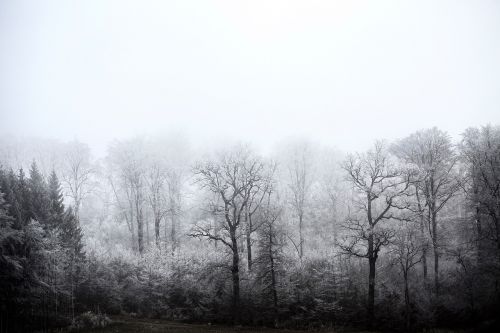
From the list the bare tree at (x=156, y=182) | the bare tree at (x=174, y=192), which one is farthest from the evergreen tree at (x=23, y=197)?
the bare tree at (x=174, y=192)

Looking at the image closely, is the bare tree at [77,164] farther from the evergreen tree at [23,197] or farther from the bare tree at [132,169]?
the evergreen tree at [23,197]

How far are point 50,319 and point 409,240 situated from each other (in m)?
32.0

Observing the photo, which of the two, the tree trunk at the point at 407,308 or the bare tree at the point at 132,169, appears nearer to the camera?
the tree trunk at the point at 407,308

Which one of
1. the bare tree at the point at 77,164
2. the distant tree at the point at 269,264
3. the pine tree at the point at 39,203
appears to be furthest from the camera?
the bare tree at the point at 77,164

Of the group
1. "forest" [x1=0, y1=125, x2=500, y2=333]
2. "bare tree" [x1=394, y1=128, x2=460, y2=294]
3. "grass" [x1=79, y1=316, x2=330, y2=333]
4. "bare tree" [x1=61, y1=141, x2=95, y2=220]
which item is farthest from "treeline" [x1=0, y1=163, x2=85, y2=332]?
"bare tree" [x1=394, y1=128, x2=460, y2=294]

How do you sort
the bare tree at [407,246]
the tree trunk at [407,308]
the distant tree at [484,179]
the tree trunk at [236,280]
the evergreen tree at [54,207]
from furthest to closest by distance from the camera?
the evergreen tree at [54,207]
the tree trunk at [236,280]
the distant tree at [484,179]
the bare tree at [407,246]
the tree trunk at [407,308]

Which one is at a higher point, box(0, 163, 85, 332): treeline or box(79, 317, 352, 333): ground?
box(0, 163, 85, 332): treeline

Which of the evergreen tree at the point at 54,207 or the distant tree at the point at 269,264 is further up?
the evergreen tree at the point at 54,207

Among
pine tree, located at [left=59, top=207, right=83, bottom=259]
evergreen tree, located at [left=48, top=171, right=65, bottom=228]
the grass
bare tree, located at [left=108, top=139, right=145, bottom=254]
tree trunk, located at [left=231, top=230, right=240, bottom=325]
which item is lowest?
the grass

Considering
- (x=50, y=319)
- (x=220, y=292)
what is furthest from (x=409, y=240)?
(x=50, y=319)

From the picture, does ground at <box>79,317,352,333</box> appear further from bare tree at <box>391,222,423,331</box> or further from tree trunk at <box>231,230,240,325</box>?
Answer: bare tree at <box>391,222,423,331</box>

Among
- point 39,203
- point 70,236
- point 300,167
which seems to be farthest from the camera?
point 300,167

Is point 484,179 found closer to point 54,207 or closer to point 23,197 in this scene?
point 54,207

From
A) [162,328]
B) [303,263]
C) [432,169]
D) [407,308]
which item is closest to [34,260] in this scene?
[162,328]
